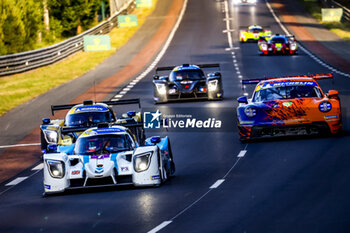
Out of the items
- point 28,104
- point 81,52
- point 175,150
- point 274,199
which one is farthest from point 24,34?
point 274,199

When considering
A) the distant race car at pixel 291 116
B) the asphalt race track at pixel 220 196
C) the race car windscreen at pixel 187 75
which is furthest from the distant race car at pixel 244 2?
the distant race car at pixel 291 116

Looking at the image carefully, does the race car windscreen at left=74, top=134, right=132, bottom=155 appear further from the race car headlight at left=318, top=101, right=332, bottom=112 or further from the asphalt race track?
the race car headlight at left=318, top=101, right=332, bottom=112

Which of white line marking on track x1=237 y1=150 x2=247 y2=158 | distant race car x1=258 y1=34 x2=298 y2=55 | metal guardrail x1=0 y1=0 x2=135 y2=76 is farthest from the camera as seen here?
distant race car x1=258 y1=34 x2=298 y2=55

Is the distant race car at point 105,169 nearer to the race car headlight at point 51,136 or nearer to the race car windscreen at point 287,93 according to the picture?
the race car headlight at point 51,136

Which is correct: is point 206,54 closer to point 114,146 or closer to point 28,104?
point 28,104

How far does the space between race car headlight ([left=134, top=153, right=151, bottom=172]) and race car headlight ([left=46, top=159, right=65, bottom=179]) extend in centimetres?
129

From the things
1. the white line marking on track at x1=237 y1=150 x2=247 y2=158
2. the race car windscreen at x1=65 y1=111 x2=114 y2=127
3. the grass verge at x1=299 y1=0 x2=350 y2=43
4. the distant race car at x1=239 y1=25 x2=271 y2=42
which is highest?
the race car windscreen at x1=65 y1=111 x2=114 y2=127

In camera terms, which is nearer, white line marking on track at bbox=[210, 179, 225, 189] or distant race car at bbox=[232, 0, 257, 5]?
white line marking on track at bbox=[210, 179, 225, 189]

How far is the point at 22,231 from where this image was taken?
41.5 feet

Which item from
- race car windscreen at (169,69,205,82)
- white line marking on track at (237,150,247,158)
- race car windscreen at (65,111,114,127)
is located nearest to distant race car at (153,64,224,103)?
race car windscreen at (169,69,205,82)

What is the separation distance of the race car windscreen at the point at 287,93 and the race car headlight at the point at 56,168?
7.41 metres

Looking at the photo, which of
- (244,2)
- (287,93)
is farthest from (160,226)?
(244,2)

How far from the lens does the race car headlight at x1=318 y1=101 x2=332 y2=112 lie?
20.9 m

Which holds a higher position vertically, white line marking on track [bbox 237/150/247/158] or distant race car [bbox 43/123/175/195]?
distant race car [bbox 43/123/175/195]
